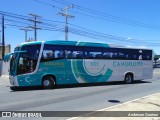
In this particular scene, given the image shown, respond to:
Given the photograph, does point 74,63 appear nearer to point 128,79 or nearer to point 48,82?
point 48,82

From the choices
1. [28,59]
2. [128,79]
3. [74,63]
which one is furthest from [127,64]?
[28,59]

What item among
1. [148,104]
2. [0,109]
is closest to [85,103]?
[148,104]

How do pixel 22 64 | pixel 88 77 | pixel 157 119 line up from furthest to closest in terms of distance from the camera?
pixel 88 77 < pixel 22 64 < pixel 157 119

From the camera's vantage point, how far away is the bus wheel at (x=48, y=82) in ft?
60.0

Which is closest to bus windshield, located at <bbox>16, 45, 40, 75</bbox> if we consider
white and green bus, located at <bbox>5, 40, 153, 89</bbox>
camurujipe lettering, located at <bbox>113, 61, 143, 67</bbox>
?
white and green bus, located at <bbox>5, 40, 153, 89</bbox>

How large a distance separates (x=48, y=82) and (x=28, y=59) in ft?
7.08

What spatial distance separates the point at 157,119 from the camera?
8164mm

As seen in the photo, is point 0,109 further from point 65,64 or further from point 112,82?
point 112,82

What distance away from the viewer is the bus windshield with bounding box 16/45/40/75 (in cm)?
1725

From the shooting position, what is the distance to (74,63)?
765 inches

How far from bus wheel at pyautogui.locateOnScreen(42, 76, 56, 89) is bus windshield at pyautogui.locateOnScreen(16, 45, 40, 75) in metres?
1.25

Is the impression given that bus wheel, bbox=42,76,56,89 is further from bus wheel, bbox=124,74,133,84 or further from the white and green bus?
bus wheel, bbox=124,74,133,84

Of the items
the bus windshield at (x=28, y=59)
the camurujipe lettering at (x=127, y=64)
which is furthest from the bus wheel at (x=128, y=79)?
the bus windshield at (x=28, y=59)

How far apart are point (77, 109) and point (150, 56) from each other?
15014 millimetres
